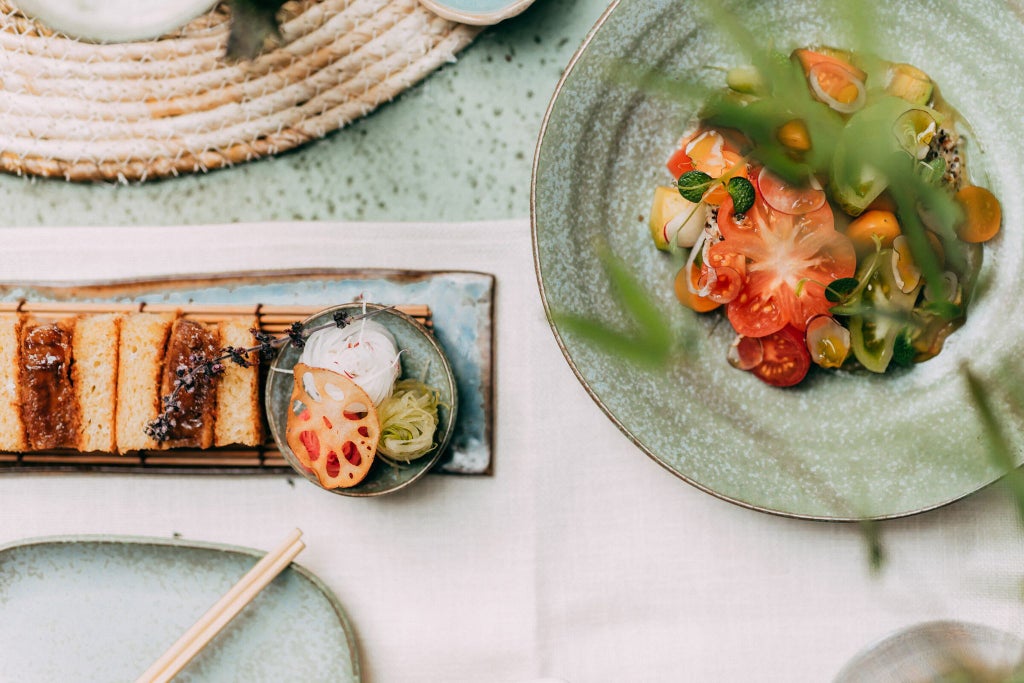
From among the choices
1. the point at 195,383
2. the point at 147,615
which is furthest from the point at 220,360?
the point at 147,615

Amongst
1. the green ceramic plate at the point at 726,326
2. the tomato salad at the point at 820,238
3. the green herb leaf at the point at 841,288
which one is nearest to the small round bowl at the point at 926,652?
the green ceramic plate at the point at 726,326

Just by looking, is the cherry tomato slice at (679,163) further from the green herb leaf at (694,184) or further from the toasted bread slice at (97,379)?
the toasted bread slice at (97,379)

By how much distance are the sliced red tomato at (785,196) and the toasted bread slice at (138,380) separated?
78 centimetres

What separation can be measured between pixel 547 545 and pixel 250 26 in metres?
0.74

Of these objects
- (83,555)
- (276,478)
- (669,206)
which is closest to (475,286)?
(669,206)

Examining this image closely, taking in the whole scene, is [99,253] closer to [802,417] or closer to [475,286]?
[475,286]

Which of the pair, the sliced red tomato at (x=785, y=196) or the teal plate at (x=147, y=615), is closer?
the sliced red tomato at (x=785, y=196)

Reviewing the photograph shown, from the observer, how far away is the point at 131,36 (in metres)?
1.05

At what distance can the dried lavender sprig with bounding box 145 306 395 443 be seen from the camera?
Result: 99cm

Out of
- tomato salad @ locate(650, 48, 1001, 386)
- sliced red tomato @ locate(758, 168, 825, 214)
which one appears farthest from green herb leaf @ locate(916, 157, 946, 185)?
sliced red tomato @ locate(758, 168, 825, 214)

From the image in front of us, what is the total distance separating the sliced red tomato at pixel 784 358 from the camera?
97cm

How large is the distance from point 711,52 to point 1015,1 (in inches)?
13.8

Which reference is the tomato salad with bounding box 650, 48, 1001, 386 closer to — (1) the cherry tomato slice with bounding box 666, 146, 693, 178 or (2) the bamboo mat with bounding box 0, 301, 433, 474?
(1) the cherry tomato slice with bounding box 666, 146, 693, 178

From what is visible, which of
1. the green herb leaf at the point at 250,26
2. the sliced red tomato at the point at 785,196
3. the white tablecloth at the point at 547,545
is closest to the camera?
the green herb leaf at the point at 250,26
